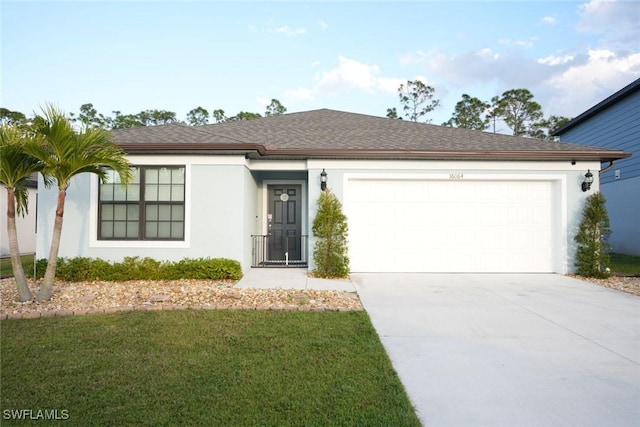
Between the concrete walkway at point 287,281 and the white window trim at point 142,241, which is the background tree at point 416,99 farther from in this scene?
the white window trim at point 142,241

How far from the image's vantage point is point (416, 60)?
13688 mm

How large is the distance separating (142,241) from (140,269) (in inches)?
25.4

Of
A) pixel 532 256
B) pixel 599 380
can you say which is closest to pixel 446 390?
pixel 599 380

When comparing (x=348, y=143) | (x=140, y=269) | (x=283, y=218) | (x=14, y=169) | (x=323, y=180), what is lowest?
(x=140, y=269)

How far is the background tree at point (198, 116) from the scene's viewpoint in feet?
107

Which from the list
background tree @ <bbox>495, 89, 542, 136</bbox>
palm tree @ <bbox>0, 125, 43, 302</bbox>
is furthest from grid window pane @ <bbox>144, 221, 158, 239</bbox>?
background tree @ <bbox>495, 89, 542, 136</bbox>

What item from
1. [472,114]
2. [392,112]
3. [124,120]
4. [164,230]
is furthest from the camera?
[124,120]

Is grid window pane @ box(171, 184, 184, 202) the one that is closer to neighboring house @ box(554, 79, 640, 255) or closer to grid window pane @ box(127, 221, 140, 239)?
grid window pane @ box(127, 221, 140, 239)

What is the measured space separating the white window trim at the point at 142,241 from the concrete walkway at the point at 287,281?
5.50ft

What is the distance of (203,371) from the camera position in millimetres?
3354

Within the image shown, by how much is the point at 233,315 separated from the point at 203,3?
8667 mm

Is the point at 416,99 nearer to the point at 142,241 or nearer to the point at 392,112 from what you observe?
the point at 392,112

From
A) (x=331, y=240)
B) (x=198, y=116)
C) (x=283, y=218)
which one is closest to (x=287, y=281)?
(x=331, y=240)

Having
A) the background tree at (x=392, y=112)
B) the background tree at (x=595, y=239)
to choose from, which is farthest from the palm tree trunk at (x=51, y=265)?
the background tree at (x=392, y=112)
